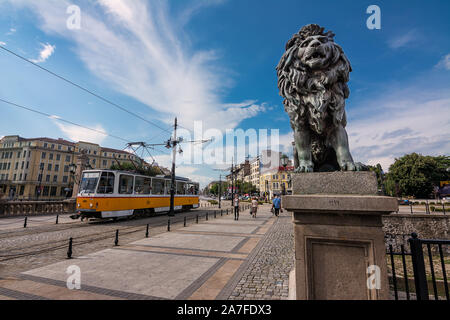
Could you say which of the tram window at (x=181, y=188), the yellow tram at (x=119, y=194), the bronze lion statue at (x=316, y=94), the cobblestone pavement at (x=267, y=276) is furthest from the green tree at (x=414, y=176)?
the bronze lion statue at (x=316, y=94)

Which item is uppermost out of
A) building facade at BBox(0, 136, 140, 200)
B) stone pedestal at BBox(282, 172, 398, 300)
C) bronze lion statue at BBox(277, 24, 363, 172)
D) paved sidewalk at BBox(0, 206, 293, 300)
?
building facade at BBox(0, 136, 140, 200)

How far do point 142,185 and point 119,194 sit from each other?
2.16 metres

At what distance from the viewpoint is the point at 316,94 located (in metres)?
2.74

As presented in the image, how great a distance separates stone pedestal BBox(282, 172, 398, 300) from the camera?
2047 mm

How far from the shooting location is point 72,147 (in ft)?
187

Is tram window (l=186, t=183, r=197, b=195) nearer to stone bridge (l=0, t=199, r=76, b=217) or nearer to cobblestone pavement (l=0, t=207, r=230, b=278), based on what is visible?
stone bridge (l=0, t=199, r=76, b=217)

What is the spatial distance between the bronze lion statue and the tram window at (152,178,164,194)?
15.6m

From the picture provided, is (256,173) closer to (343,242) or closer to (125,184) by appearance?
(125,184)

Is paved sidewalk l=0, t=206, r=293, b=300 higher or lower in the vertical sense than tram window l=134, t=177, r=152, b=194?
lower

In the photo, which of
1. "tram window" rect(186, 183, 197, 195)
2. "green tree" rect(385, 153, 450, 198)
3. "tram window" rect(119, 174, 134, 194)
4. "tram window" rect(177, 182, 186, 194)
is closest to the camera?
"tram window" rect(119, 174, 134, 194)

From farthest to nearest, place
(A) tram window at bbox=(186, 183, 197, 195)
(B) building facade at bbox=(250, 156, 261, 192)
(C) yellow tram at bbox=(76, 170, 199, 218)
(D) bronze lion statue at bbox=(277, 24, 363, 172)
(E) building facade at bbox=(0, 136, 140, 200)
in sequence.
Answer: (B) building facade at bbox=(250, 156, 261, 192), (E) building facade at bbox=(0, 136, 140, 200), (A) tram window at bbox=(186, 183, 197, 195), (C) yellow tram at bbox=(76, 170, 199, 218), (D) bronze lion statue at bbox=(277, 24, 363, 172)

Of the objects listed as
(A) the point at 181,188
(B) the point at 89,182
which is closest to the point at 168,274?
(B) the point at 89,182

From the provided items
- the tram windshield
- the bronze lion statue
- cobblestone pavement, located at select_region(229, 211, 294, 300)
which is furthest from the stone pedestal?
the tram windshield
